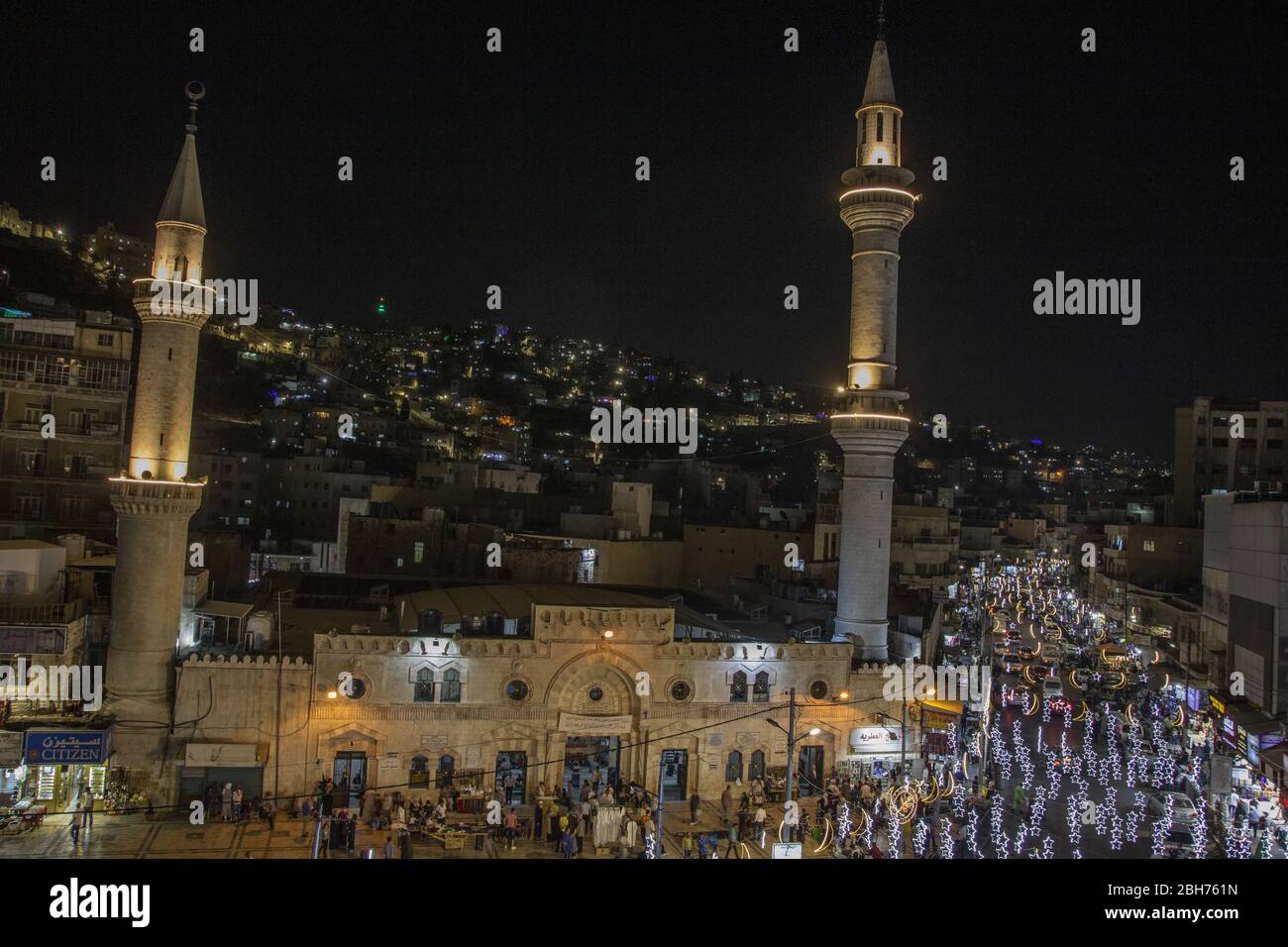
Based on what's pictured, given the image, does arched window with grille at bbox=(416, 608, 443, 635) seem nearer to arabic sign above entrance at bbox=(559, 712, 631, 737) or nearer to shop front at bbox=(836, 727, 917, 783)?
arabic sign above entrance at bbox=(559, 712, 631, 737)

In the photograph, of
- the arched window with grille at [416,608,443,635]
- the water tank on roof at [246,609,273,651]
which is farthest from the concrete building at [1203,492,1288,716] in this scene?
the water tank on roof at [246,609,273,651]

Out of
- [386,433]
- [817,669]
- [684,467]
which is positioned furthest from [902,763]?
[386,433]

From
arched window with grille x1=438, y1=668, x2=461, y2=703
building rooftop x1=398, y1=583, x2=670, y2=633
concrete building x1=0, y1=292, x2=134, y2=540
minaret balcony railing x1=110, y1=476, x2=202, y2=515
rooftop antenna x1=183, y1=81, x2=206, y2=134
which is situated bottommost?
arched window with grille x1=438, y1=668, x2=461, y2=703

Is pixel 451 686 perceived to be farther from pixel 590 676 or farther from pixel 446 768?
pixel 590 676

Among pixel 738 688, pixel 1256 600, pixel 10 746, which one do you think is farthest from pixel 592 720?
pixel 1256 600

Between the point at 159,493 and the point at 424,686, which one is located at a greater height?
the point at 159,493

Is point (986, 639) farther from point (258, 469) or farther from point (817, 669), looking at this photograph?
point (258, 469)
